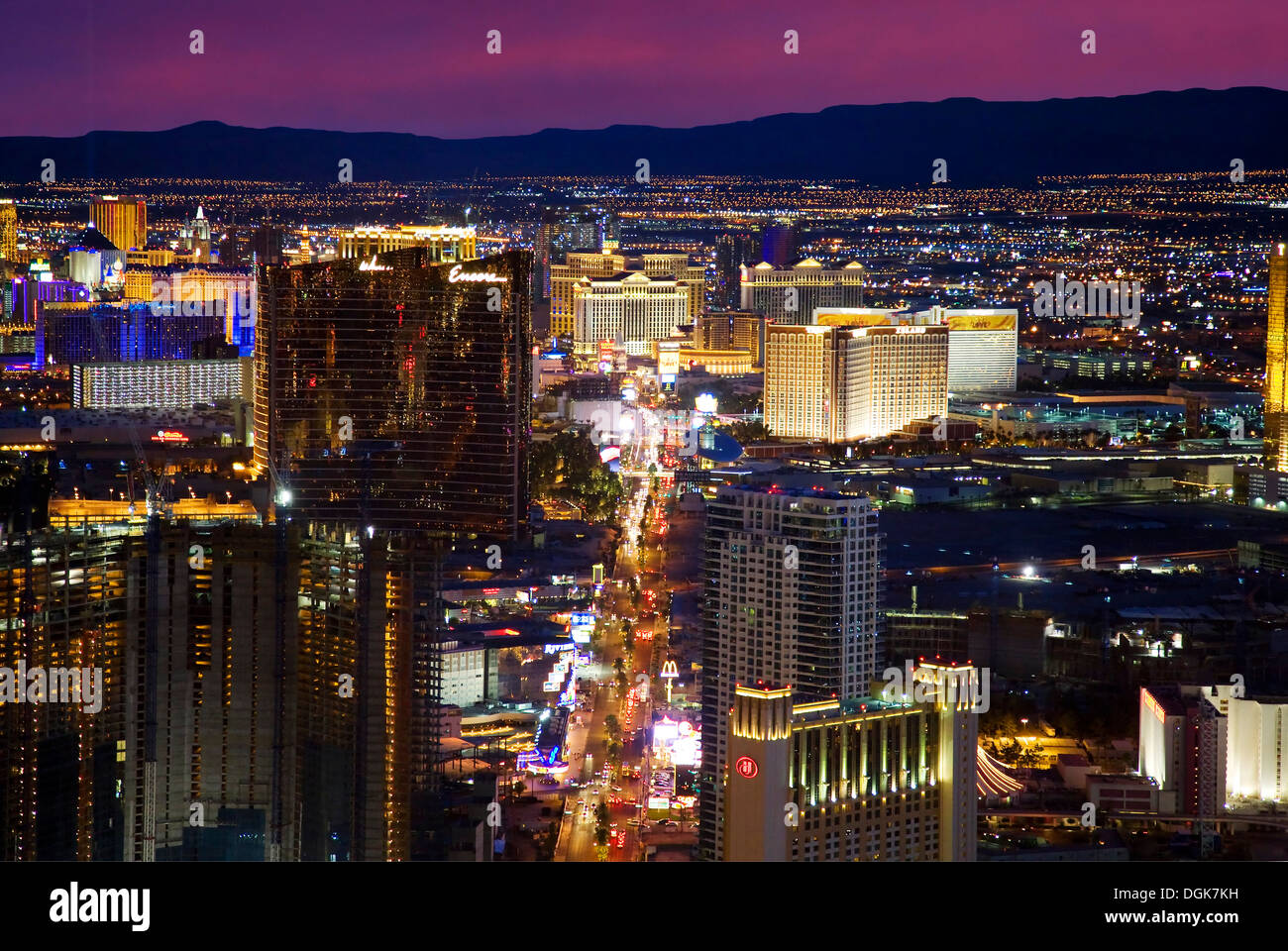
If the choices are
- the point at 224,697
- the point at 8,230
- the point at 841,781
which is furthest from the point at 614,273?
the point at 841,781

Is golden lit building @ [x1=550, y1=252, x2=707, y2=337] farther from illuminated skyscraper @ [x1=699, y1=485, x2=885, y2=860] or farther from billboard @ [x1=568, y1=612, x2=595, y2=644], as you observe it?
illuminated skyscraper @ [x1=699, y1=485, x2=885, y2=860]

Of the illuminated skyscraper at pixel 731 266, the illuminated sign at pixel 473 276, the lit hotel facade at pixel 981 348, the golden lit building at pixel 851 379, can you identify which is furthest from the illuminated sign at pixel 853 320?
the illuminated sign at pixel 473 276

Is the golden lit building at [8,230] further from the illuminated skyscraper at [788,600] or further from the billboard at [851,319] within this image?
the billboard at [851,319]

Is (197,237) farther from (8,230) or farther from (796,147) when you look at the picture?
(796,147)

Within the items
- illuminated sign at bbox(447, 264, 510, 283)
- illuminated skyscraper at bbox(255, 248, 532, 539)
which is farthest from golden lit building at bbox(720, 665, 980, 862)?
illuminated sign at bbox(447, 264, 510, 283)

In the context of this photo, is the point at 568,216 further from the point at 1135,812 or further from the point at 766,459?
the point at 1135,812
